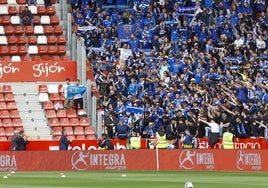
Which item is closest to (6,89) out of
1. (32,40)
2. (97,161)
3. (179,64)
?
(32,40)

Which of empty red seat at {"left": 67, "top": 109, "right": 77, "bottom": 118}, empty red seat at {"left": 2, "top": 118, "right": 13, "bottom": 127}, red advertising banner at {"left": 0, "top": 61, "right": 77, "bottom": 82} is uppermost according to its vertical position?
red advertising banner at {"left": 0, "top": 61, "right": 77, "bottom": 82}

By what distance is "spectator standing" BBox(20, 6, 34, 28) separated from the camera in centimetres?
5277

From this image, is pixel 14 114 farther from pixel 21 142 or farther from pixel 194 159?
pixel 194 159

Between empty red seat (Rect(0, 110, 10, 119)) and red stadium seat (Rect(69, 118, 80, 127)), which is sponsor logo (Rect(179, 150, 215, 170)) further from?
empty red seat (Rect(0, 110, 10, 119))

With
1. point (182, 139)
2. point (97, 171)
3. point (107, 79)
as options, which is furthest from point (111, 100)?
point (97, 171)

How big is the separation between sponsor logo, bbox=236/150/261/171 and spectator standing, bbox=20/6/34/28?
51.4 ft

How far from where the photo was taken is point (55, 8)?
5450cm

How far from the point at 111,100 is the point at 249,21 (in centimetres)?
894

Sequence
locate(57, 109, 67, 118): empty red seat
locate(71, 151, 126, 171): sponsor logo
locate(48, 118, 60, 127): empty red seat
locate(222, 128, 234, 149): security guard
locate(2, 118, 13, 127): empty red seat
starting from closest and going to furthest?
locate(71, 151, 126, 171): sponsor logo, locate(222, 128, 234, 149): security guard, locate(2, 118, 13, 127): empty red seat, locate(48, 118, 60, 127): empty red seat, locate(57, 109, 67, 118): empty red seat

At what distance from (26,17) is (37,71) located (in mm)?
3082

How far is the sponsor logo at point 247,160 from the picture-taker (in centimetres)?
4100

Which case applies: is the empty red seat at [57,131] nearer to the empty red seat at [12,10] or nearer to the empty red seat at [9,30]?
the empty red seat at [9,30]

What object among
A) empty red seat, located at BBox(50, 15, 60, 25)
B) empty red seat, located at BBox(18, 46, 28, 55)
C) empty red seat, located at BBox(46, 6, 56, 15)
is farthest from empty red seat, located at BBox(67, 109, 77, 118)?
empty red seat, located at BBox(46, 6, 56, 15)

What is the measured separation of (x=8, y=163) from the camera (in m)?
42.2
